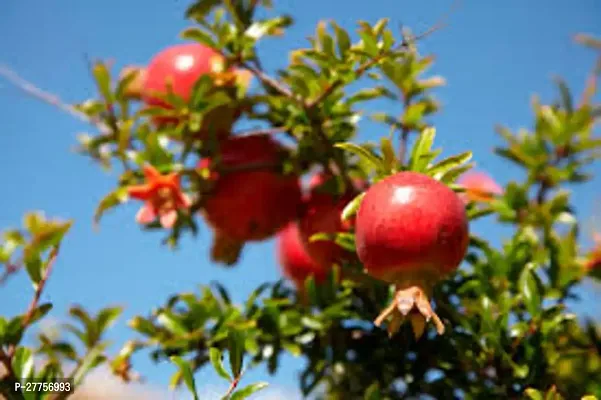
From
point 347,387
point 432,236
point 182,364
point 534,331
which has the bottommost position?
point 347,387

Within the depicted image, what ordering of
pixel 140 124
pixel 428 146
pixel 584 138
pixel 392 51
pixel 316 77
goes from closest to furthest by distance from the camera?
pixel 428 146 < pixel 392 51 < pixel 316 77 < pixel 140 124 < pixel 584 138

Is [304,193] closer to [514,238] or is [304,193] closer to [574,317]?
[514,238]

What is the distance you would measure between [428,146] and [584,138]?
89cm

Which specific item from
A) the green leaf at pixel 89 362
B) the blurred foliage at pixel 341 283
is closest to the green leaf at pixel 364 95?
the blurred foliage at pixel 341 283

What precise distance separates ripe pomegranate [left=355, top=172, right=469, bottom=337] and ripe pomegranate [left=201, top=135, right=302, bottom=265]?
61 centimetres

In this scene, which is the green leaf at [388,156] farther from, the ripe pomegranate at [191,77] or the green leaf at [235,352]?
the ripe pomegranate at [191,77]

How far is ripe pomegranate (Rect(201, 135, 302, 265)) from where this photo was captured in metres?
1.80

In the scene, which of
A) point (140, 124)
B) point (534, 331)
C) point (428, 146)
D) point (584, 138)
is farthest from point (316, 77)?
point (584, 138)

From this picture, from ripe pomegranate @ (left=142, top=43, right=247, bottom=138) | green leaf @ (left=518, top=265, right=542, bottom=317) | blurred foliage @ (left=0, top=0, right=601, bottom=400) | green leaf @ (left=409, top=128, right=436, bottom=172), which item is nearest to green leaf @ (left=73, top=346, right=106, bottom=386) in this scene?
blurred foliage @ (left=0, top=0, right=601, bottom=400)

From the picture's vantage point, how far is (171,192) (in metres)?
1.67

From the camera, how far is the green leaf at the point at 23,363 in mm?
1283

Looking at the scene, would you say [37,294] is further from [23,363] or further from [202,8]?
[202,8]

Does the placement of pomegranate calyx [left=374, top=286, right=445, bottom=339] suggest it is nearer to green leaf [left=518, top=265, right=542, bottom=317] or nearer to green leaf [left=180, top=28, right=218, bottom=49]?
green leaf [left=518, top=265, right=542, bottom=317]

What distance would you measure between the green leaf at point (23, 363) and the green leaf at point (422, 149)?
676mm
